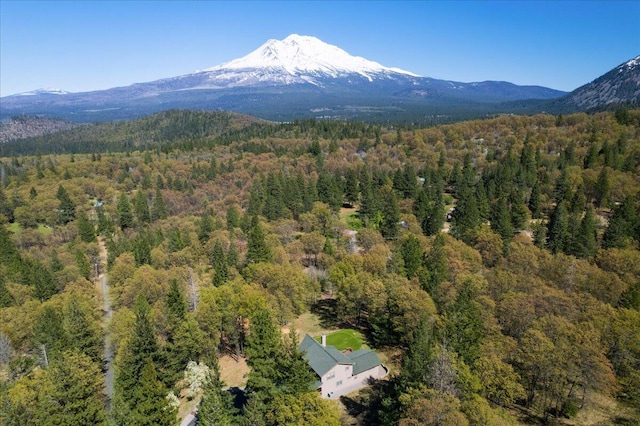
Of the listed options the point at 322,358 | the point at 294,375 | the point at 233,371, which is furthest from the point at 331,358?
the point at 233,371

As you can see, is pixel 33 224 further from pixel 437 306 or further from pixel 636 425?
pixel 636 425

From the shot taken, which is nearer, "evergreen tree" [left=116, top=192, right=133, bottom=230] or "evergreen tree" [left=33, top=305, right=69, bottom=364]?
"evergreen tree" [left=33, top=305, right=69, bottom=364]


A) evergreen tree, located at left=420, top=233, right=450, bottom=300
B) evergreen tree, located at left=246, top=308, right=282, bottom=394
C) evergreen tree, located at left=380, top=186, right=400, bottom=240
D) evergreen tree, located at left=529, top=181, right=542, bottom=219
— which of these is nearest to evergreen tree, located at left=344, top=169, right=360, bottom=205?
evergreen tree, located at left=380, top=186, right=400, bottom=240

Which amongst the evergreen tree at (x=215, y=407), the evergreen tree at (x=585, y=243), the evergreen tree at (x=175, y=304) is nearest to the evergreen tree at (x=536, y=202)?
the evergreen tree at (x=585, y=243)

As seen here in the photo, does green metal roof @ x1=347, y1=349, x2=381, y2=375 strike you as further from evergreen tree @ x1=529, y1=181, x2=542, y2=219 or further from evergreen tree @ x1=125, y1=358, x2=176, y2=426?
evergreen tree @ x1=529, y1=181, x2=542, y2=219

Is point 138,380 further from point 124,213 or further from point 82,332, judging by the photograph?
point 124,213

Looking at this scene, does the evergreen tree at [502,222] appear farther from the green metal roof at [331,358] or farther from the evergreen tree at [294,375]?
the evergreen tree at [294,375]

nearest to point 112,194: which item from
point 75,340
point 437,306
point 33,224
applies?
point 33,224
